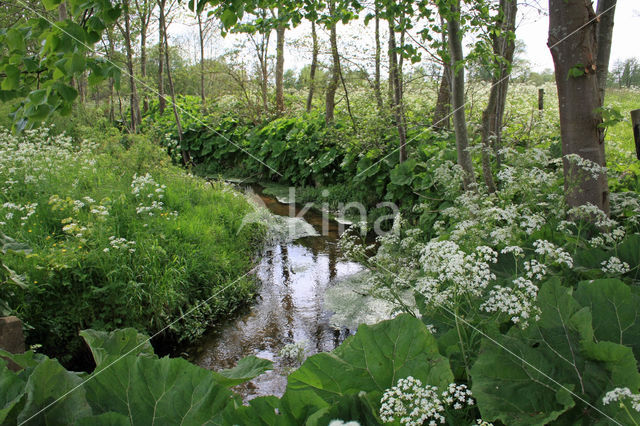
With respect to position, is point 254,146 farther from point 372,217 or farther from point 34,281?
point 34,281

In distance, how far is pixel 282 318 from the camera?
450cm

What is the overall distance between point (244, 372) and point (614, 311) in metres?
1.03

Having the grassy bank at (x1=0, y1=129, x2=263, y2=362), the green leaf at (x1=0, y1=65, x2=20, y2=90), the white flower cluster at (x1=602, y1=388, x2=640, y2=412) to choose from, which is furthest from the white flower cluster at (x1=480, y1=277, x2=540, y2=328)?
the grassy bank at (x1=0, y1=129, x2=263, y2=362)

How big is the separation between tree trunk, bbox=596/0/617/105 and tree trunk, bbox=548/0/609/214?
341 millimetres

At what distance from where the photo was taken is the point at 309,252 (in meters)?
6.34

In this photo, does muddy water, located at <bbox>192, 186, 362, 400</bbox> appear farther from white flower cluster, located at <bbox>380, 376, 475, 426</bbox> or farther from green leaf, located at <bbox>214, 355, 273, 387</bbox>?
white flower cluster, located at <bbox>380, 376, 475, 426</bbox>

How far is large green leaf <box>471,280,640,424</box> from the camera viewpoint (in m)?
1.07

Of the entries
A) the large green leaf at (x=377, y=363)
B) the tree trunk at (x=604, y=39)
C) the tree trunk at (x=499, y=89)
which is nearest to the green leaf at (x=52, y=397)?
the large green leaf at (x=377, y=363)

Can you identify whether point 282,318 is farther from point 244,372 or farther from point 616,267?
point 244,372

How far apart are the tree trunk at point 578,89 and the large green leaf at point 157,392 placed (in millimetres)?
2617

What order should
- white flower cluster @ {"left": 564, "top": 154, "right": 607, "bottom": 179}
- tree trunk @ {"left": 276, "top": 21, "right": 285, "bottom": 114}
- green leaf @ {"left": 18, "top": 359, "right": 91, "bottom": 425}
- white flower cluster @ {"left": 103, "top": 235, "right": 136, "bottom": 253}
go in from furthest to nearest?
1. tree trunk @ {"left": 276, "top": 21, "right": 285, "bottom": 114}
2. white flower cluster @ {"left": 103, "top": 235, "right": 136, "bottom": 253}
3. white flower cluster @ {"left": 564, "top": 154, "right": 607, "bottom": 179}
4. green leaf @ {"left": 18, "top": 359, "right": 91, "bottom": 425}

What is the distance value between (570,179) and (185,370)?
2.77 metres

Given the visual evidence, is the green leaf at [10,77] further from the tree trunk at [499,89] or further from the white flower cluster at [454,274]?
the tree trunk at [499,89]

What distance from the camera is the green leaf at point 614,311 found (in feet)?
4.18
